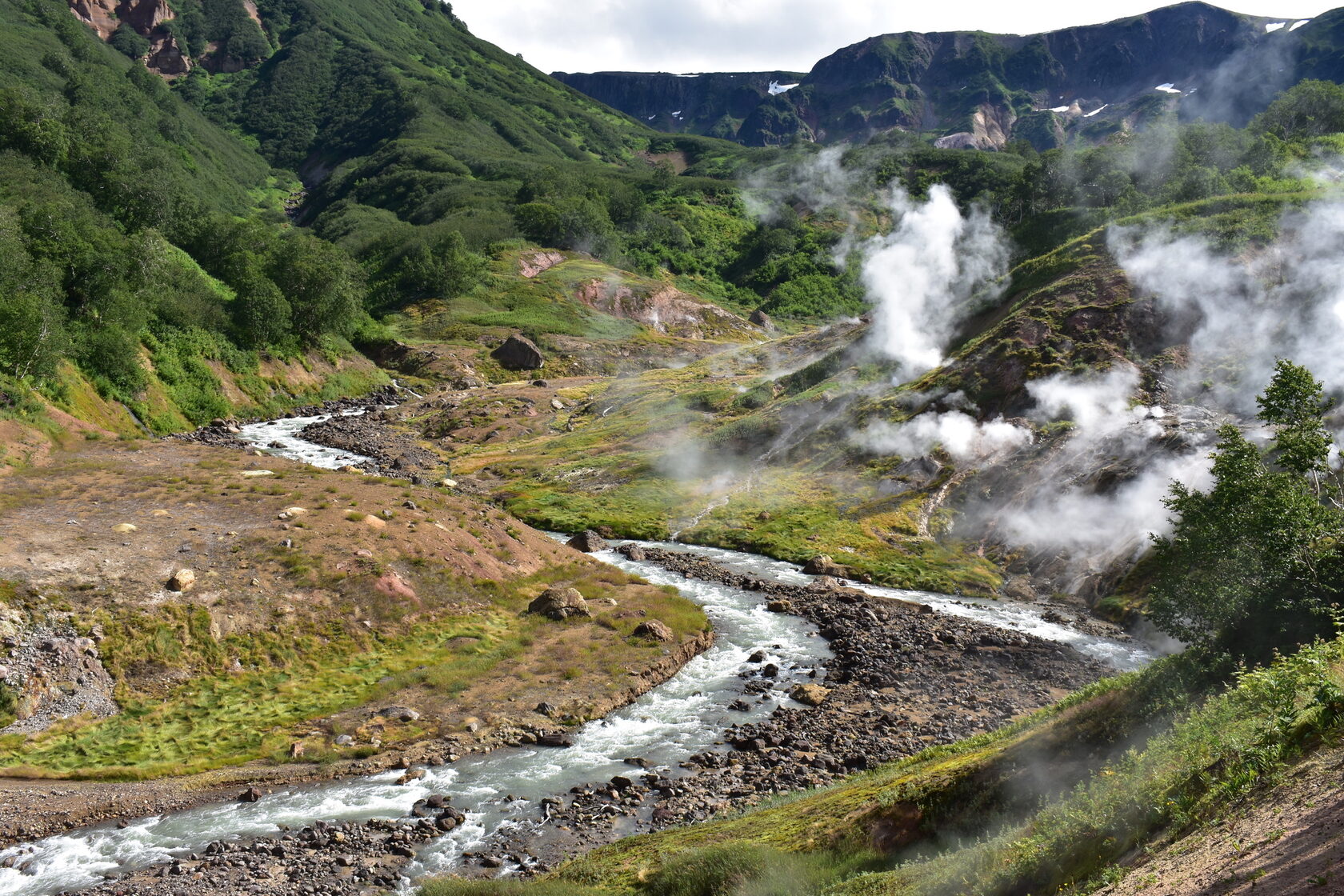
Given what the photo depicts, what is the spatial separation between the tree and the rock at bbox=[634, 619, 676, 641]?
24.1m

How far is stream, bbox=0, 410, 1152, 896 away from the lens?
23.9 metres

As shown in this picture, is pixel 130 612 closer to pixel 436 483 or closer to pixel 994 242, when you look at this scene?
pixel 436 483

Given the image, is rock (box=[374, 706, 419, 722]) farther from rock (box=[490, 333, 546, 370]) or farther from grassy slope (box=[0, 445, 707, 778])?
rock (box=[490, 333, 546, 370])

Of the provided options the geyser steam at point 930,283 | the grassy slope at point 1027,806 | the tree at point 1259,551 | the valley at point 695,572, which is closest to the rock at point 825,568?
the valley at point 695,572

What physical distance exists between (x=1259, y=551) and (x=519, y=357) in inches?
4666

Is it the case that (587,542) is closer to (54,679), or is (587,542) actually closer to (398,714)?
(398,714)

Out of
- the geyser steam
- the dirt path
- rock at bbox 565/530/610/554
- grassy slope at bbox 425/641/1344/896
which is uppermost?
the geyser steam

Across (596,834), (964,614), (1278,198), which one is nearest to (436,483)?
(964,614)

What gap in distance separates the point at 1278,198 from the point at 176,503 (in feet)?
302

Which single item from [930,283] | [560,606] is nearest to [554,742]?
[560,606]

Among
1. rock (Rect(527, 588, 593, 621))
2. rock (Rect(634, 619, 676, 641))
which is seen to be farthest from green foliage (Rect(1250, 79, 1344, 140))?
rock (Rect(527, 588, 593, 621))

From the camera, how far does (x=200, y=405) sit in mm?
83938

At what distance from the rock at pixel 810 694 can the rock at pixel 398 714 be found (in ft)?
55.8

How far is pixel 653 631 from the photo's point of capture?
44062mm
